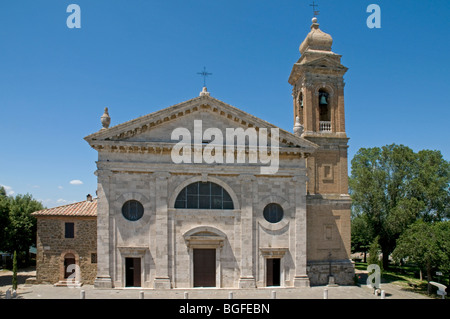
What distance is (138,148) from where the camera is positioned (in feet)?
74.5

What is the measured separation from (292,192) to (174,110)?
9.13 m

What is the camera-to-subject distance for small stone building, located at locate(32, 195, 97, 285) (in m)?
24.4

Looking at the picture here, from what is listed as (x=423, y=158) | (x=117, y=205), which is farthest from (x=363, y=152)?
(x=117, y=205)

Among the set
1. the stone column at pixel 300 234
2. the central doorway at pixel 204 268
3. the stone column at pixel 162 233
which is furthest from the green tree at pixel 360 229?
the stone column at pixel 162 233

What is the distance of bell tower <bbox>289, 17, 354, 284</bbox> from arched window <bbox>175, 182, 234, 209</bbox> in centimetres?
611

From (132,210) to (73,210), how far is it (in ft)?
17.9

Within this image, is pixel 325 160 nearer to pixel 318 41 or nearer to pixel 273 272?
pixel 273 272

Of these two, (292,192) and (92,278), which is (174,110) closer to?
(292,192)

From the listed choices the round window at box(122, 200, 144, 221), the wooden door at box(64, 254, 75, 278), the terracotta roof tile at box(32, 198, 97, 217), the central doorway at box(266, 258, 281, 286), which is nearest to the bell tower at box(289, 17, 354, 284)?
the central doorway at box(266, 258, 281, 286)

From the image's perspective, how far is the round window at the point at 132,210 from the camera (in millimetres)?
22797

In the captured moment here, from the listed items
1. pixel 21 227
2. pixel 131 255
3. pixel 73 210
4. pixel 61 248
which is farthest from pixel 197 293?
pixel 21 227

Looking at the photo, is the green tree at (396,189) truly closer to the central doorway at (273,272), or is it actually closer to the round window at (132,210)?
the central doorway at (273,272)

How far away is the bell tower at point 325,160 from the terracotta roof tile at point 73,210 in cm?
1497

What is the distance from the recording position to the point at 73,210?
25562 millimetres
